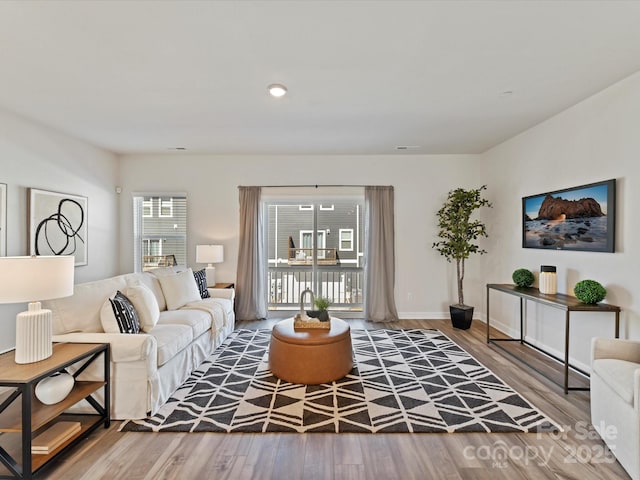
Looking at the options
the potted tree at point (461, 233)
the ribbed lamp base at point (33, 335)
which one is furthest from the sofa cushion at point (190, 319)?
the potted tree at point (461, 233)

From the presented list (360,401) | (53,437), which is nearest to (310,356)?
(360,401)

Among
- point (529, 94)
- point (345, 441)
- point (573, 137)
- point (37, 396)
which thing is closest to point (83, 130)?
point (37, 396)

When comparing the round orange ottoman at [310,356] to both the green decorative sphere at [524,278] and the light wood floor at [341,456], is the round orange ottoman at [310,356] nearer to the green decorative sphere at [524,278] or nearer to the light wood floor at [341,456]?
the light wood floor at [341,456]

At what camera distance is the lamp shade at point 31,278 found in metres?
1.79

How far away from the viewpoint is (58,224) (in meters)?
3.94

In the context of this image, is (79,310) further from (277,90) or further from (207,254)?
(277,90)

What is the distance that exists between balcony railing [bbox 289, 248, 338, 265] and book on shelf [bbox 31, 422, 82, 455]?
3.65 m

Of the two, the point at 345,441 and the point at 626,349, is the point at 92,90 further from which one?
the point at 626,349

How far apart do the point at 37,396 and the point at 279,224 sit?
3785 millimetres

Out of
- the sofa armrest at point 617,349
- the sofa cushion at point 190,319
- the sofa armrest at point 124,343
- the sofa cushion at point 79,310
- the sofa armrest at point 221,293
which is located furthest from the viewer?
the sofa armrest at point 221,293

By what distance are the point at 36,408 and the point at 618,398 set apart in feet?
11.7

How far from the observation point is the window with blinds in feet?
17.1

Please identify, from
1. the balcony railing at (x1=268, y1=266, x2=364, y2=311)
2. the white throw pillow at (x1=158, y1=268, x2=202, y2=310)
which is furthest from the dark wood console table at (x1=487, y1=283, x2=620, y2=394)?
the white throw pillow at (x1=158, y1=268, x2=202, y2=310)

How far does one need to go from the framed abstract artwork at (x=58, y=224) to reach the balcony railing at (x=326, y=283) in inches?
110
